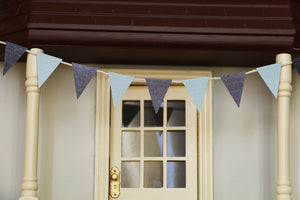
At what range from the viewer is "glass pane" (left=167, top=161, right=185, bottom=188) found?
16.0ft

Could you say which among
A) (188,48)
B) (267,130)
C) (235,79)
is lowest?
(267,130)

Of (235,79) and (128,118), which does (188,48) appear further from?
(128,118)

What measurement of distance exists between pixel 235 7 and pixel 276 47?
501 millimetres

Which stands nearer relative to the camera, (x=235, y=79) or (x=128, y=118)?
(x=235, y=79)

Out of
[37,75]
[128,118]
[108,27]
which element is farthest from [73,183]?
[108,27]

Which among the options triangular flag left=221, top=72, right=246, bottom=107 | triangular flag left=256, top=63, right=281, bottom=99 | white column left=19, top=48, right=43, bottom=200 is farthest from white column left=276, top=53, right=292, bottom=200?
white column left=19, top=48, right=43, bottom=200

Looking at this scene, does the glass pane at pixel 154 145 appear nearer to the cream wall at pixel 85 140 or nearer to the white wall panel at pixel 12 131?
the cream wall at pixel 85 140

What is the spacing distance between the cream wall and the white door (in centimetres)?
25

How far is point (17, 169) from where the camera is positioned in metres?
4.74

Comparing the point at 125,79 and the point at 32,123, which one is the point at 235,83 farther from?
the point at 32,123

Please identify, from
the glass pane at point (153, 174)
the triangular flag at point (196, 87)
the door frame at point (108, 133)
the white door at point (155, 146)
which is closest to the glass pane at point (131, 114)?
the white door at point (155, 146)

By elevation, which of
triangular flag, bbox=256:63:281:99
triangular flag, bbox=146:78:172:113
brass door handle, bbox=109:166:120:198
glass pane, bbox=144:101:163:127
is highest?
triangular flag, bbox=256:63:281:99

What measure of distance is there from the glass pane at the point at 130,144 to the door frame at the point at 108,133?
20 cm

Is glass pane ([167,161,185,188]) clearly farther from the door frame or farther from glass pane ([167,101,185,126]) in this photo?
glass pane ([167,101,185,126])
